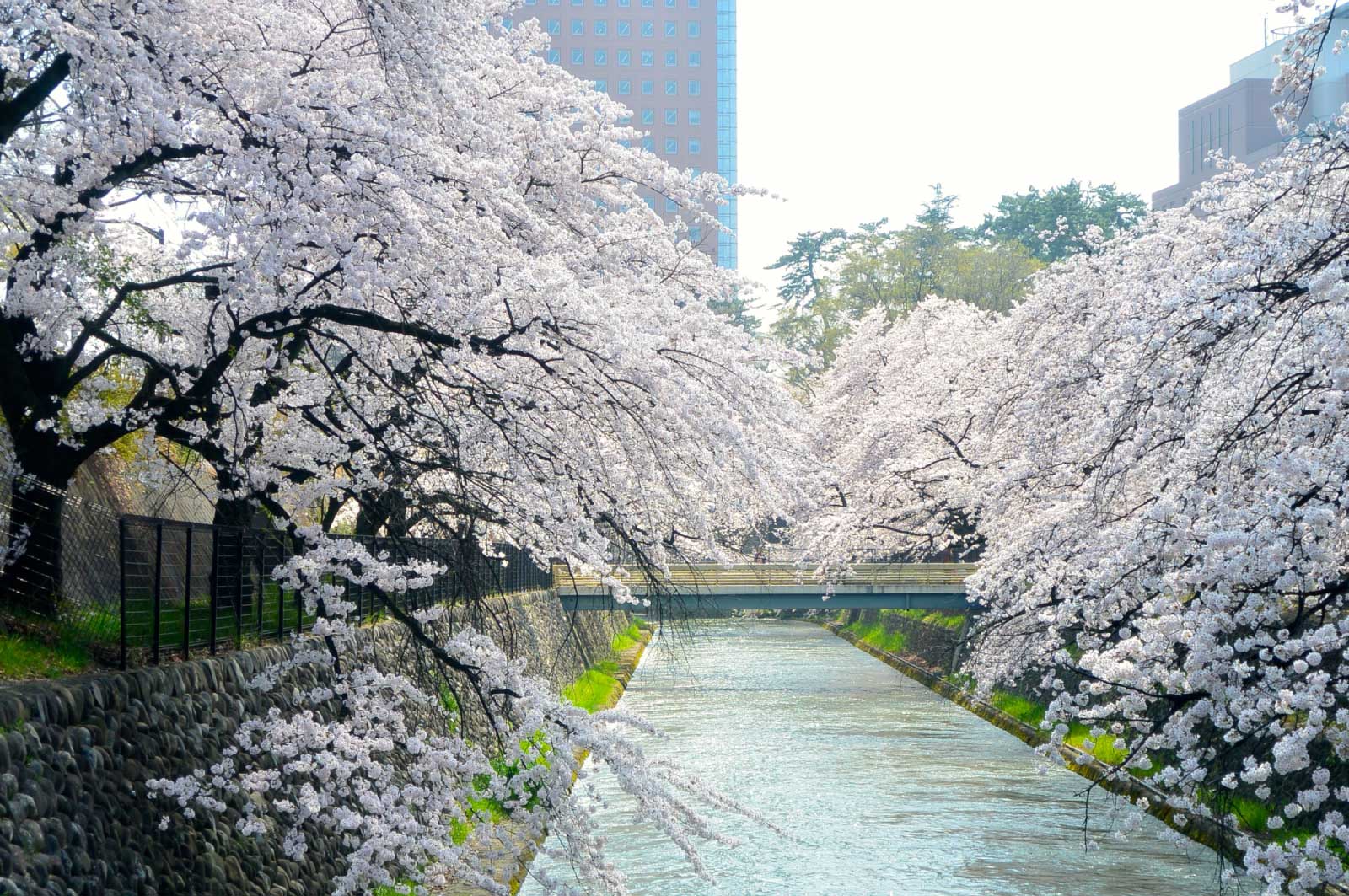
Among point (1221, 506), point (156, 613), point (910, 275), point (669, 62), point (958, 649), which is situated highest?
point (669, 62)

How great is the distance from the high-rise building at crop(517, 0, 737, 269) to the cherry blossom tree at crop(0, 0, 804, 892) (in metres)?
94.1

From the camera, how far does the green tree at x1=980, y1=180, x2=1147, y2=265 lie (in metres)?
64.7

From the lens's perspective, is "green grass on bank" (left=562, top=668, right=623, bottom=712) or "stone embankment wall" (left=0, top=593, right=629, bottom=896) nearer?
"stone embankment wall" (left=0, top=593, right=629, bottom=896)

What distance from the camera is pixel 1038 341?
18219 millimetres

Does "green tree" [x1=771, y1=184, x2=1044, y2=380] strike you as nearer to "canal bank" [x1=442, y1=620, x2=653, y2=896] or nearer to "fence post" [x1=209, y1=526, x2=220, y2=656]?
"canal bank" [x1=442, y1=620, x2=653, y2=896]

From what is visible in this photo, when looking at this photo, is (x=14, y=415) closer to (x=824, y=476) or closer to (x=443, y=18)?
(x=443, y=18)

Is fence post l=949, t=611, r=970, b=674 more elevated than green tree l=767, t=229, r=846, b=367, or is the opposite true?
green tree l=767, t=229, r=846, b=367

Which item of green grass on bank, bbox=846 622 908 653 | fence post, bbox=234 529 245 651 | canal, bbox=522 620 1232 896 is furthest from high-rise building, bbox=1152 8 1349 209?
fence post, bbox=234 529 245 651

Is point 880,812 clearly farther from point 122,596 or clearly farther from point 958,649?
point 958,649

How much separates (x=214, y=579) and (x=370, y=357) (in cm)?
193

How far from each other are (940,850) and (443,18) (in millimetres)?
10990

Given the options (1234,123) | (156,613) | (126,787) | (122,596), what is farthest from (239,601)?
(1234,123)

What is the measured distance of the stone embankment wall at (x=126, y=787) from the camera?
621 cm

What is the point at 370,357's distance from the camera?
29.4 ft
